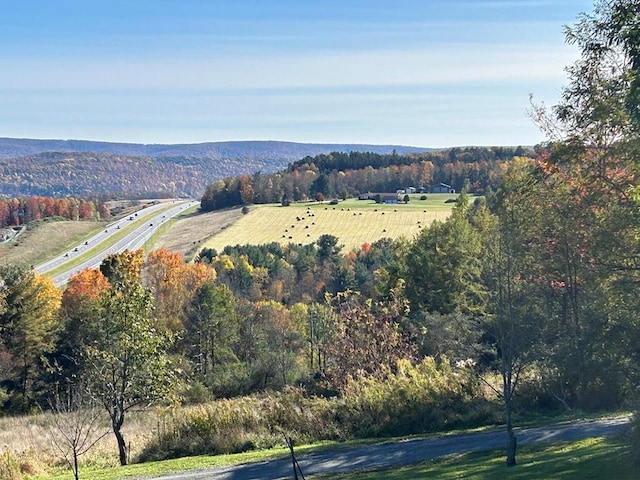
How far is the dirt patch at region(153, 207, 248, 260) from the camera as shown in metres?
109

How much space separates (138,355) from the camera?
20.0m

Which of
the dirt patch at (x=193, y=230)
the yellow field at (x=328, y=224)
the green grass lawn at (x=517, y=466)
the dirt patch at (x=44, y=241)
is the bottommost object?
the dirt patch at (x=44, y=241)

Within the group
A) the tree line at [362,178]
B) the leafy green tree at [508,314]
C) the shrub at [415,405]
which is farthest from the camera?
the tree line at [362,178]

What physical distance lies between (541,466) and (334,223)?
328ft

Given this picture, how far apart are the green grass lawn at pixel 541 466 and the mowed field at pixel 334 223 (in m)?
80.6

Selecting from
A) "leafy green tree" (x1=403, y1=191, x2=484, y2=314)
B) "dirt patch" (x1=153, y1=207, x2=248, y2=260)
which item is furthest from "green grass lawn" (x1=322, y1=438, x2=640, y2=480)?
"dirt patch" (x1=153, y1=207, x2=248, y2=260)

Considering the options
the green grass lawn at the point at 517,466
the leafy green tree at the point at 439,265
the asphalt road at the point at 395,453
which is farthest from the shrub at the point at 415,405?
the leafy green tree at the point at 439,265

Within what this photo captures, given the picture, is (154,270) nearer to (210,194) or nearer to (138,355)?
(138,355)

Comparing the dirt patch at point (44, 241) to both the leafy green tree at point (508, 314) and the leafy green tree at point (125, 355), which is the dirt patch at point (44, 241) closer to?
the leafy green tree at point (125, 355)

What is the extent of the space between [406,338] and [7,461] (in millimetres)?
17378

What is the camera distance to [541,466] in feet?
42.9

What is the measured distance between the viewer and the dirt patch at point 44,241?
108919mm

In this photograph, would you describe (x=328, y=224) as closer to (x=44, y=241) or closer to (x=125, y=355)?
(x=44, y=241)

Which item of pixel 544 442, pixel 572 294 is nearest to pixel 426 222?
pixel 572 294
